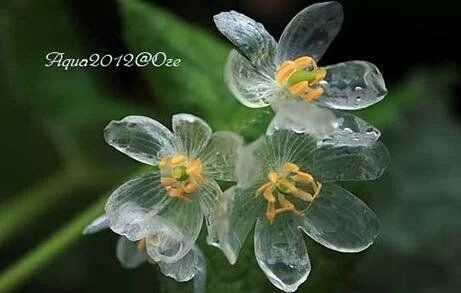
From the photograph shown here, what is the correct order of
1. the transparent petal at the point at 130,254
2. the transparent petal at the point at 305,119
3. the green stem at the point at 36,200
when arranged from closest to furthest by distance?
the transparent petal at the point at 305,119 < the transparent petal at the point at 130,254 < the green stem at the point at 36,200

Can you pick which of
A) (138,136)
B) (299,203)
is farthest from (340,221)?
(138,136)

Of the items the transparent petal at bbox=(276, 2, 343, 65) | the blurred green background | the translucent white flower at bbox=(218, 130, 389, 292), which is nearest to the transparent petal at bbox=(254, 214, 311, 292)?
the translucent white flower at bbox=(218, 130, 389, 292)

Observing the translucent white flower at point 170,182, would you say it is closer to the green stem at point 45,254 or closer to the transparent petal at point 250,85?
the transparent petal at point 250,85

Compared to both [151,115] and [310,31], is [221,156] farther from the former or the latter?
[151,115]

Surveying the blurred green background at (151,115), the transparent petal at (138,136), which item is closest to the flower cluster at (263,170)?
the transparent petal at (138,136)

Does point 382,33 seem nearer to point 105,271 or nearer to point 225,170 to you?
point 105,271

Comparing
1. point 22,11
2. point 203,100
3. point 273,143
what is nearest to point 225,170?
point 273,143
